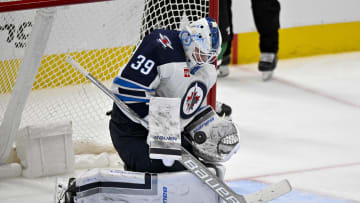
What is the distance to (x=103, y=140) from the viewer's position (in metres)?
3.25

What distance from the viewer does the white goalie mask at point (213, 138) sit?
8.23ft

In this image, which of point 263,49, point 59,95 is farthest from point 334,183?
point 263,49

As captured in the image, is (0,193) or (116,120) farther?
(0,193)

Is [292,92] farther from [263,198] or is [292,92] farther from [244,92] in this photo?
[263,198]

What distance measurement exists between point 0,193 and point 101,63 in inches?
26.1

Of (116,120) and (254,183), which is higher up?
(116,120)

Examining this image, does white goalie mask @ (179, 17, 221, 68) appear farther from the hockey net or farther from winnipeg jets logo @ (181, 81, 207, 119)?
the hockey net

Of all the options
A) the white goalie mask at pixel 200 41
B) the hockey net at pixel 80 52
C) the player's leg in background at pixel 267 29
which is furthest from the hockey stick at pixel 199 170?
the player's leg in background at pixel 267 29

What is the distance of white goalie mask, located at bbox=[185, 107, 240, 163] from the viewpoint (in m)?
2.51

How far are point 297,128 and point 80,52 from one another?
1262mm

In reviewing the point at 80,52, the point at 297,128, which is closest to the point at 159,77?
the point at 80,52

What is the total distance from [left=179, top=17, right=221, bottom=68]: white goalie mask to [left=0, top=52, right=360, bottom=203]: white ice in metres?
0.78

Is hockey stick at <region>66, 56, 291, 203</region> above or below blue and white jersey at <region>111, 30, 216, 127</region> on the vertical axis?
below

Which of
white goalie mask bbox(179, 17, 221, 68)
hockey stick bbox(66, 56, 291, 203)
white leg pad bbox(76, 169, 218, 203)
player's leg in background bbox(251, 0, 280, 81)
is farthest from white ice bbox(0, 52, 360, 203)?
white goalie mask bbox(179, 17, 221, 68)
